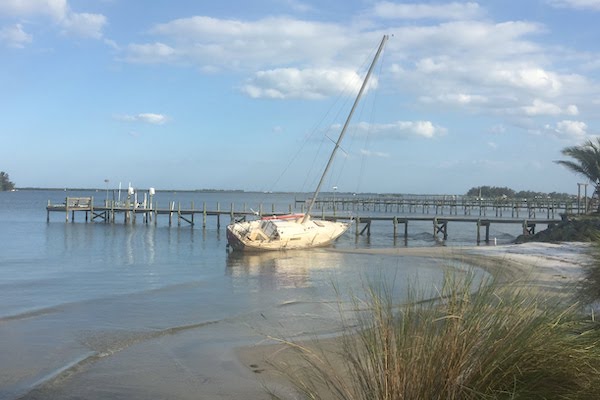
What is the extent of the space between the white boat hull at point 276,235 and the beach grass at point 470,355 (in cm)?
2767

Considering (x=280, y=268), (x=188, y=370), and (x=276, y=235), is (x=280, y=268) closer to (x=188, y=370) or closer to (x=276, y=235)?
(x=276, y=235)

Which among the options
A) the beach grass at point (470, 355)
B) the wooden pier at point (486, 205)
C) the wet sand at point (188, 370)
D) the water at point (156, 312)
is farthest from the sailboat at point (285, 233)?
the wooden pier at point (486, 205)

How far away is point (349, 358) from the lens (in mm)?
3879

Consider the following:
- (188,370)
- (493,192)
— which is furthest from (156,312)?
(493,192)

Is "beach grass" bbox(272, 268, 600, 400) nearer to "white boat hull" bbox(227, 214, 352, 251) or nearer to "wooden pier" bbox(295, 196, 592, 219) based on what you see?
"white boat hull" bbox(227, 214, 352, 251)

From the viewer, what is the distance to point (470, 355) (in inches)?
137

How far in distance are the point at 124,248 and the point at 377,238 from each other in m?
22.4

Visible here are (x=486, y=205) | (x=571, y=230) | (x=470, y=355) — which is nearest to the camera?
(x=470, y=355)

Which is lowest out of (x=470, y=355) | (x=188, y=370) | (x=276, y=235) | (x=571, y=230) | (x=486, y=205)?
(x=188, y=370)

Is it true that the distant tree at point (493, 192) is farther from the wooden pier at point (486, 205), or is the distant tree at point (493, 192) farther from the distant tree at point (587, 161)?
the distant tree at point (587, 161)

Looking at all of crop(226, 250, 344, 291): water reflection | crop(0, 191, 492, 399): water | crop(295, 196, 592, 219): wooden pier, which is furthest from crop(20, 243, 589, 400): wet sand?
crop(295, 196, 592, 219): wooden pier

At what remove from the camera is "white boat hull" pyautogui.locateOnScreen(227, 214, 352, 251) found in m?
31.5

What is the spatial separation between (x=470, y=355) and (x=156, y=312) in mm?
11673

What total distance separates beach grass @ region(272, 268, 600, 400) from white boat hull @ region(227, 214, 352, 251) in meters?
27.7
